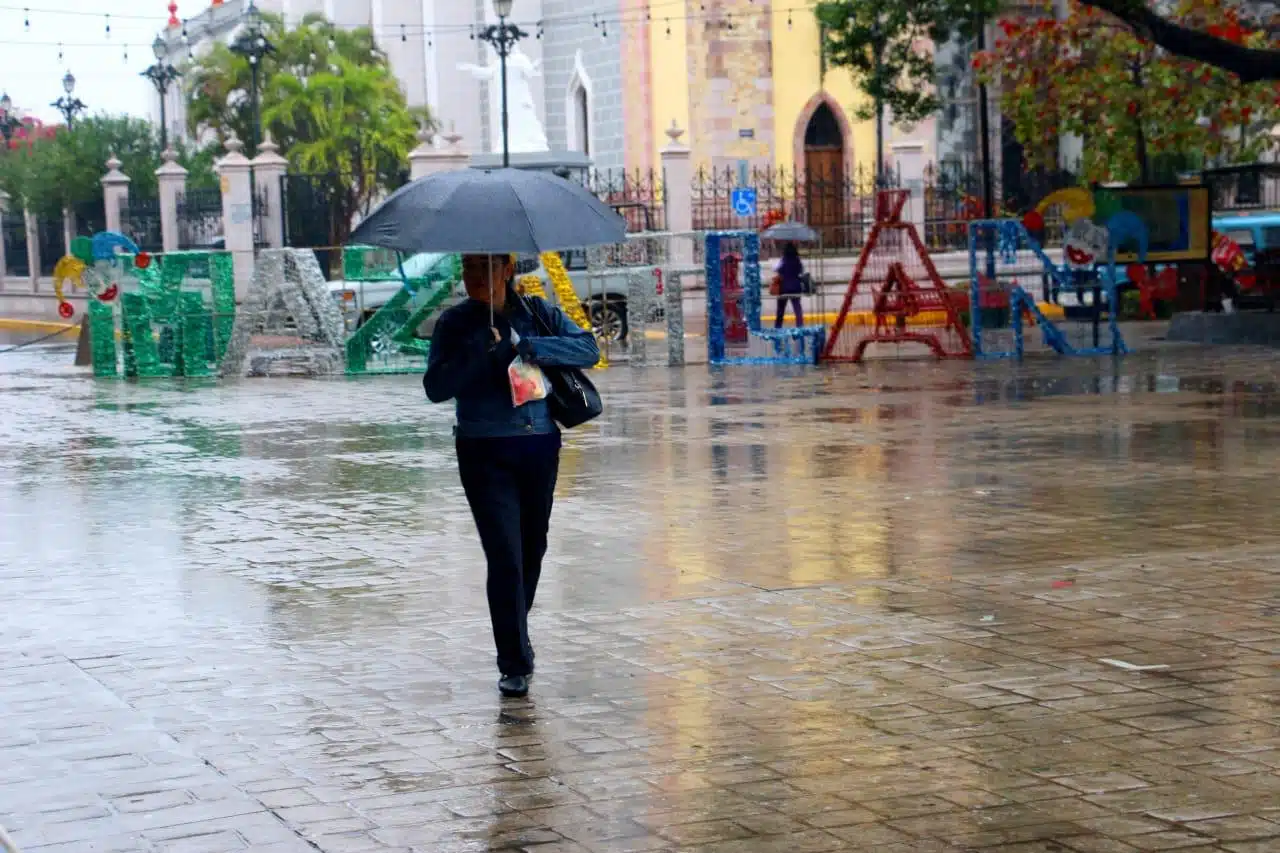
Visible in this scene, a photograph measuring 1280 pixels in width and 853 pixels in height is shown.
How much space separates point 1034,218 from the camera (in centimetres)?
2569

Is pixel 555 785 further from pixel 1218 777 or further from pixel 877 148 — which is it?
pixel 877 148

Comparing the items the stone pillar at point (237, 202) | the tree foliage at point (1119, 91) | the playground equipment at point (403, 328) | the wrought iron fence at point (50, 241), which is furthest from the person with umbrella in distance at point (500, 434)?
the wrought iron fence at point (50, 241)

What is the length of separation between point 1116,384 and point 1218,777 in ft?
46.7

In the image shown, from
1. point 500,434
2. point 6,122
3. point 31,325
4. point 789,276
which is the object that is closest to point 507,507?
point 500,434

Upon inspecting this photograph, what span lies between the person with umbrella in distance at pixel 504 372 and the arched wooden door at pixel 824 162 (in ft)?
116

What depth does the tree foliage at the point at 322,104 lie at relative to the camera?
49906mm

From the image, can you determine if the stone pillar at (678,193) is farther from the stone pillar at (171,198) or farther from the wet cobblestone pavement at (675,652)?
the wet cobblestone pavement at (675,652)

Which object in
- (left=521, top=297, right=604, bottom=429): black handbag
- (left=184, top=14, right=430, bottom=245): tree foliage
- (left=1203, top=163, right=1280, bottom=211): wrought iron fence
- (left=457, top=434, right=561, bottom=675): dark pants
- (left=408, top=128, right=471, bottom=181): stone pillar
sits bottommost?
(left=457, top=434, right=561, bottom=675): dark pants

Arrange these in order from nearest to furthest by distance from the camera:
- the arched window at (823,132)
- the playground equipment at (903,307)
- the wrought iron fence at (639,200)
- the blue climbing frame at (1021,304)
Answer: the playground equipment at (903,307), the blue climbing frame at (1021,304), the wrought iron fence at (639,200), the arched window at (823,132)

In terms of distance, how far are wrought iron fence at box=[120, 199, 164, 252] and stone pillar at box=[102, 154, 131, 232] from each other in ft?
0.40

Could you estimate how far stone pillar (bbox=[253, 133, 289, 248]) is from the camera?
4084 centimetres

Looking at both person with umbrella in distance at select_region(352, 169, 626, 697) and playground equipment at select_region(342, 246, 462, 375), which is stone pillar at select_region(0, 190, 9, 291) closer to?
playground equipment at select_region(342, 246, 462, 375)

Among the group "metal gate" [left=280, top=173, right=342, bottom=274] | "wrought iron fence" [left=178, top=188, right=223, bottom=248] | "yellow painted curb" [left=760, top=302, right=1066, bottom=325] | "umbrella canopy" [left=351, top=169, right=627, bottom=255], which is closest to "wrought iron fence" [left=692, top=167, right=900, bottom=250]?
"yellow painted curb" [left=760, top=302, right=1066, bottom=325]

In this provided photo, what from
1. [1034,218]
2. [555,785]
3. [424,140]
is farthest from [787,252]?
[555,785]
